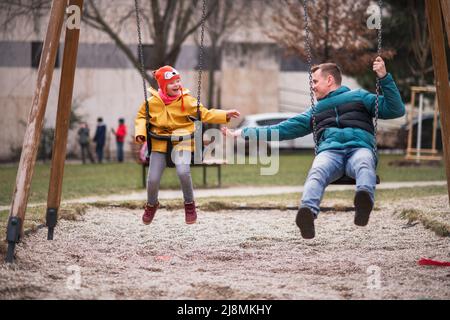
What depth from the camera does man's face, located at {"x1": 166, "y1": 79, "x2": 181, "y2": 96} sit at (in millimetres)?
7617

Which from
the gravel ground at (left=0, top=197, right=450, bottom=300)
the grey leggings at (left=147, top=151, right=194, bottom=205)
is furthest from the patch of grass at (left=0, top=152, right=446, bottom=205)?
the grey leggings at (left=147, top=151, right=194, bottom=205)

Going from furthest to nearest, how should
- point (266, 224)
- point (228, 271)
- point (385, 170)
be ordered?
point (385, 170)
point (266, 224)
point (228, 271)

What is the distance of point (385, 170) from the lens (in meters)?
21.1

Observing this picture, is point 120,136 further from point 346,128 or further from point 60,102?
point 346,128

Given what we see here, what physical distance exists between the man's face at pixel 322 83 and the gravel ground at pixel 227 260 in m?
1.49

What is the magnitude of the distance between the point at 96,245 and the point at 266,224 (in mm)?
2402

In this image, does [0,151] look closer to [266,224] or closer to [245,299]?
[266,224]

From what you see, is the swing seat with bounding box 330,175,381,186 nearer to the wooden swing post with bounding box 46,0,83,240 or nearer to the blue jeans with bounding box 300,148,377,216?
the blue jeans with bounding box 300,148,377,216

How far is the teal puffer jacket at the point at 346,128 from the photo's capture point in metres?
6.84

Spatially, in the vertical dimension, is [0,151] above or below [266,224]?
above

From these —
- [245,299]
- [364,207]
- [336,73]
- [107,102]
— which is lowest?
[245,299]

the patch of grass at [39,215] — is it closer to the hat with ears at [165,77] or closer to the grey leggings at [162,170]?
the grey leggings at [162,170]

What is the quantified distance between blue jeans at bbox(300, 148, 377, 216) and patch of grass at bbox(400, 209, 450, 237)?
2.11 meters

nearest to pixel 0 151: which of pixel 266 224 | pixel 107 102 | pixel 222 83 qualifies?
pixel 107 102
